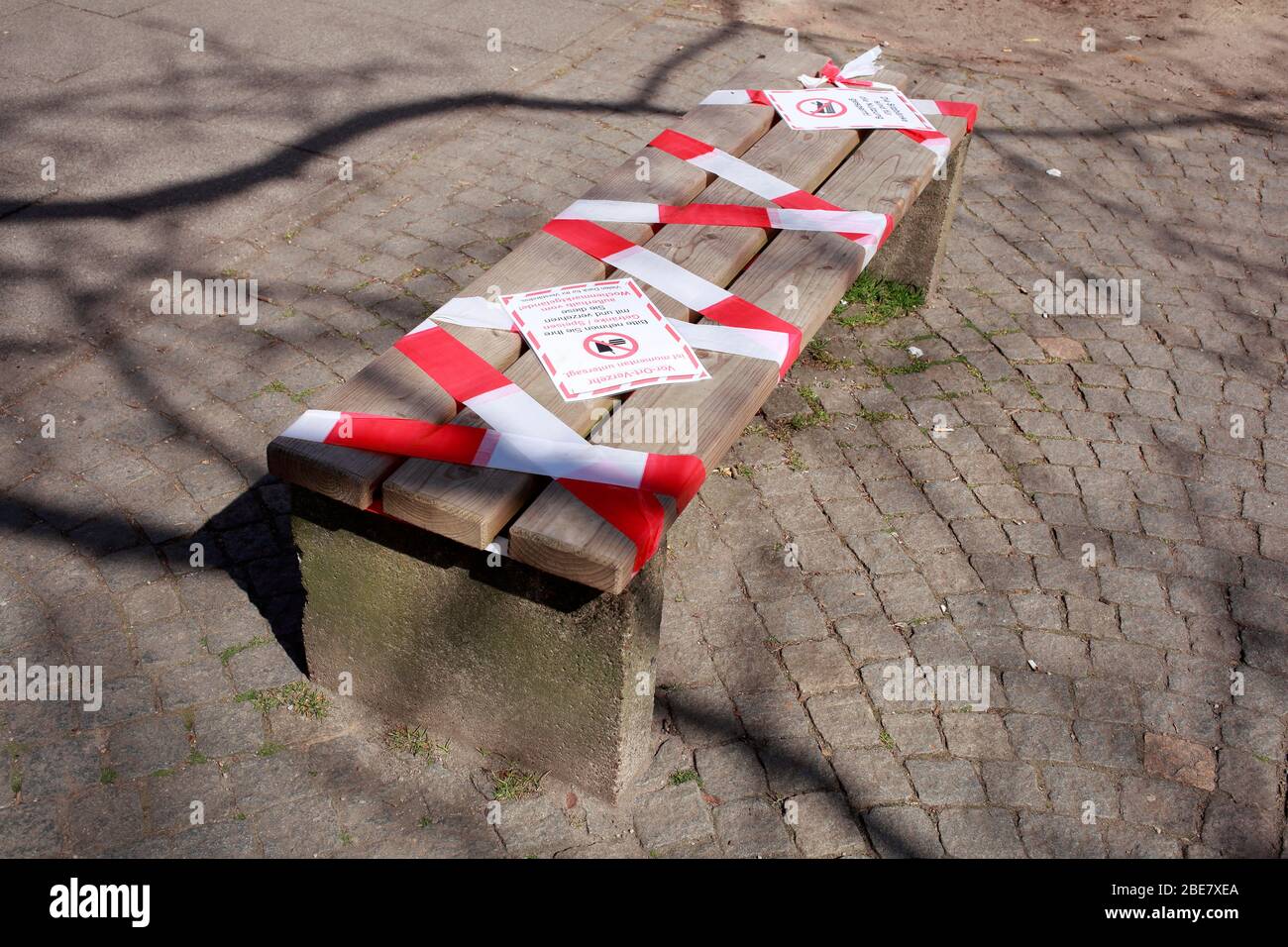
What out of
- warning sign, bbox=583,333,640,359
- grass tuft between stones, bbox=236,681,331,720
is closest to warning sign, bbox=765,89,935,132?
warning sign, bbox=583,333,640,359

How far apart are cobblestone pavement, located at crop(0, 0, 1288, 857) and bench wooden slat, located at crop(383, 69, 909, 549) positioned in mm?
853

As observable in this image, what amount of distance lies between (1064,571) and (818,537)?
75 centimetres

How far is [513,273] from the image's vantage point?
2.99m

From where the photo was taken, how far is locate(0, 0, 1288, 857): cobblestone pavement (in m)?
2.79

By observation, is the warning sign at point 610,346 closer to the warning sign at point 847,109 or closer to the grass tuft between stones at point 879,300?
the warning sign at point 847,109

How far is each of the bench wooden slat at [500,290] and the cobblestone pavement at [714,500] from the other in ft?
2.92

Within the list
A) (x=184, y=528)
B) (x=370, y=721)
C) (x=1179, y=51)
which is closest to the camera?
(x=370, y=721)

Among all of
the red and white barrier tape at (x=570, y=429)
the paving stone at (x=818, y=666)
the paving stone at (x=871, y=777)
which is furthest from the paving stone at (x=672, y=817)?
the red and white barrier tape at (x=570, y=429)

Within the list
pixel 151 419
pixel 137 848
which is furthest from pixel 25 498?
pixel 137 848

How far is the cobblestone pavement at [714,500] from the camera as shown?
2.79m

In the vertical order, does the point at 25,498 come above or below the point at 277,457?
below

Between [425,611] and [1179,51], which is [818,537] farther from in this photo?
[1179,51]
